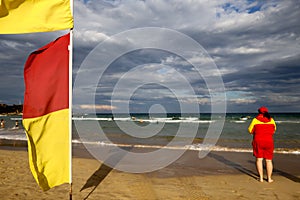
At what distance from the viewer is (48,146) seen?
13.3 feet

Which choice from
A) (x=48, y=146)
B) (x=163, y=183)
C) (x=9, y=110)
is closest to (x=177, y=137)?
(x=163, y=183)

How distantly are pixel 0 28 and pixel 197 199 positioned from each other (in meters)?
4.95

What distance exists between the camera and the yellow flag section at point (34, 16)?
3906mm

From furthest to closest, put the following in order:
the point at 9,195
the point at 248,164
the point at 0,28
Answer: the point at 248,164
the point at 9,195
the point at 0,28

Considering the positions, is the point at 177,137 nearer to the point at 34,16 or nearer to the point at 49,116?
the point at 49,116

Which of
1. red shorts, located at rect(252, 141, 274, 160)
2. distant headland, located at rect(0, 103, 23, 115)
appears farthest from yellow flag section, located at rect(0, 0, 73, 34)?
distant headland, located at rect(0, 103, 23, 115)

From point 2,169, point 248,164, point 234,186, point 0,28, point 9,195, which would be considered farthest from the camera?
point 248,164

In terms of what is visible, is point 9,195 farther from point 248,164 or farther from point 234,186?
point 248,164

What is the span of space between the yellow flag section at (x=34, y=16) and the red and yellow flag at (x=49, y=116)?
0.95 feet

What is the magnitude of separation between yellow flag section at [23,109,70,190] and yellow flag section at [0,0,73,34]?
145cm

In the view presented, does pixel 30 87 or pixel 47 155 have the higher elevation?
pixel 30 87

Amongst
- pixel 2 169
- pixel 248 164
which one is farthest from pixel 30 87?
pixel 248 164

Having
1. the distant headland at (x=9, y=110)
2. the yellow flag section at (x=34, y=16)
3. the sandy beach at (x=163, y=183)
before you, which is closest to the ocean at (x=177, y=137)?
the sandy beach at (x=163, y=183)

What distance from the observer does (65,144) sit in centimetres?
403
